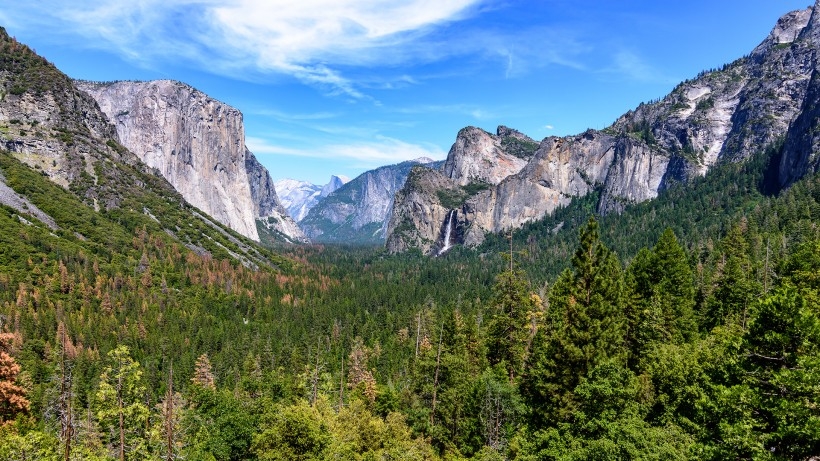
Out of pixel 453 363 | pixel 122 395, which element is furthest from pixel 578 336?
pixel 122 395

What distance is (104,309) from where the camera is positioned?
118 m

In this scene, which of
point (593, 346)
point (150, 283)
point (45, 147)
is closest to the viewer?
point (593, 346)

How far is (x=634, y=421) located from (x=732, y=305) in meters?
37.0

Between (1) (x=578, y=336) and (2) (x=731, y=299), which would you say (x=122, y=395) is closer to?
(1) (x=578, y=336)

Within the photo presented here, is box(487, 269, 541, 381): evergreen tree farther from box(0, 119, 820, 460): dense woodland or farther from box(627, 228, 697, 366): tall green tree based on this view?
box(627, 228, 697, 366): tall green tree

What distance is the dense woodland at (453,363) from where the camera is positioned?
20016mm

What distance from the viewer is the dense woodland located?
20016 millimetres

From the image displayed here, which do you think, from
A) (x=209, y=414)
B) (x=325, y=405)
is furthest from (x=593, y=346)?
(x=209, y=414)

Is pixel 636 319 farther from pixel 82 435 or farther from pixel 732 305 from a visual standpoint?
→ pixel 82 435

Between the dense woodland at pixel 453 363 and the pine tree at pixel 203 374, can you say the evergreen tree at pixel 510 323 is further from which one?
the pine tree at pixel 203 374

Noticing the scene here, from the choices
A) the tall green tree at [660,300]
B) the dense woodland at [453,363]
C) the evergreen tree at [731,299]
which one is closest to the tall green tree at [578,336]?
the dense woodland at [453,363]

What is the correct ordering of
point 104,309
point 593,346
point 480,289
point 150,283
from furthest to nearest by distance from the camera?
point 480,289
point 150,283
point 104,309
point 593,346

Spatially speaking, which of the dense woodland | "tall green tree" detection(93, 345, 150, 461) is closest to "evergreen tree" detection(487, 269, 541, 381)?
the dense woodland

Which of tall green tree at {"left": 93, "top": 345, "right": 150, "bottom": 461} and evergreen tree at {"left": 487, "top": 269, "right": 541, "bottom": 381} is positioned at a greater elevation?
evergreen tree at {"left": 487, "top": 269, "right": 541, "bottom": 381}
